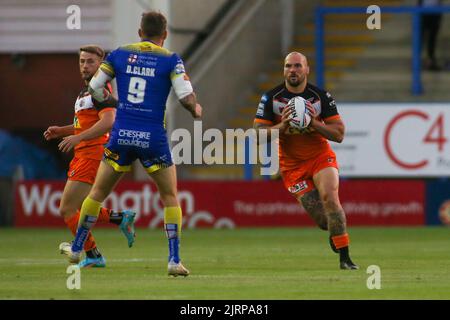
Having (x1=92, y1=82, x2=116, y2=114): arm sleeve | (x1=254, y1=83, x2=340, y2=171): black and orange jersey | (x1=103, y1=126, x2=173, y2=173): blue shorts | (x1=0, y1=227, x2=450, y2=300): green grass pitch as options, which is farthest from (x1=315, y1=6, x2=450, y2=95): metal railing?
(x1=103, y1=126, x2=173, y2=173): blue shorts

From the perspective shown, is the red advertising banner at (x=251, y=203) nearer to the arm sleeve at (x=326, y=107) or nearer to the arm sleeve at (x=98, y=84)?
the arm sleeve at (x=326, y=107)

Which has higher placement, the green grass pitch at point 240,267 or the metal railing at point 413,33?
the metal railing at point 413,33

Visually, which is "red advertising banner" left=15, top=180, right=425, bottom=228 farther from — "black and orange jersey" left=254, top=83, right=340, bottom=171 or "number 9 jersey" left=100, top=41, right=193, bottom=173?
"number 9 jersey" left=100, top=41, right=193, bottom=173

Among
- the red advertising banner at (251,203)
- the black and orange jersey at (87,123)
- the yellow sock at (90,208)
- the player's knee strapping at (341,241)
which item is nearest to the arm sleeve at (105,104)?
the black and orange jersey at (87,123)

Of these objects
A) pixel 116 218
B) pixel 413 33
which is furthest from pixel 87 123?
pixel 413 33

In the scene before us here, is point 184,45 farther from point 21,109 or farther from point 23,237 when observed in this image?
point 23,237

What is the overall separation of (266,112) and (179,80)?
78.0 inches

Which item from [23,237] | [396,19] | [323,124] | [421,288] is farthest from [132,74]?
[396,19]

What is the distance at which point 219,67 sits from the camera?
27.4 m

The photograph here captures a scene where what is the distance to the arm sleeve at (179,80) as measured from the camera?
39.6 feet

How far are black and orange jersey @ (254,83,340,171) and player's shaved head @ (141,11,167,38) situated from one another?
2.06 meters

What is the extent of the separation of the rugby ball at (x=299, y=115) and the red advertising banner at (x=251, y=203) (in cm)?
1023

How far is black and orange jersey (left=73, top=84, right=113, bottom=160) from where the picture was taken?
14.0 meters
